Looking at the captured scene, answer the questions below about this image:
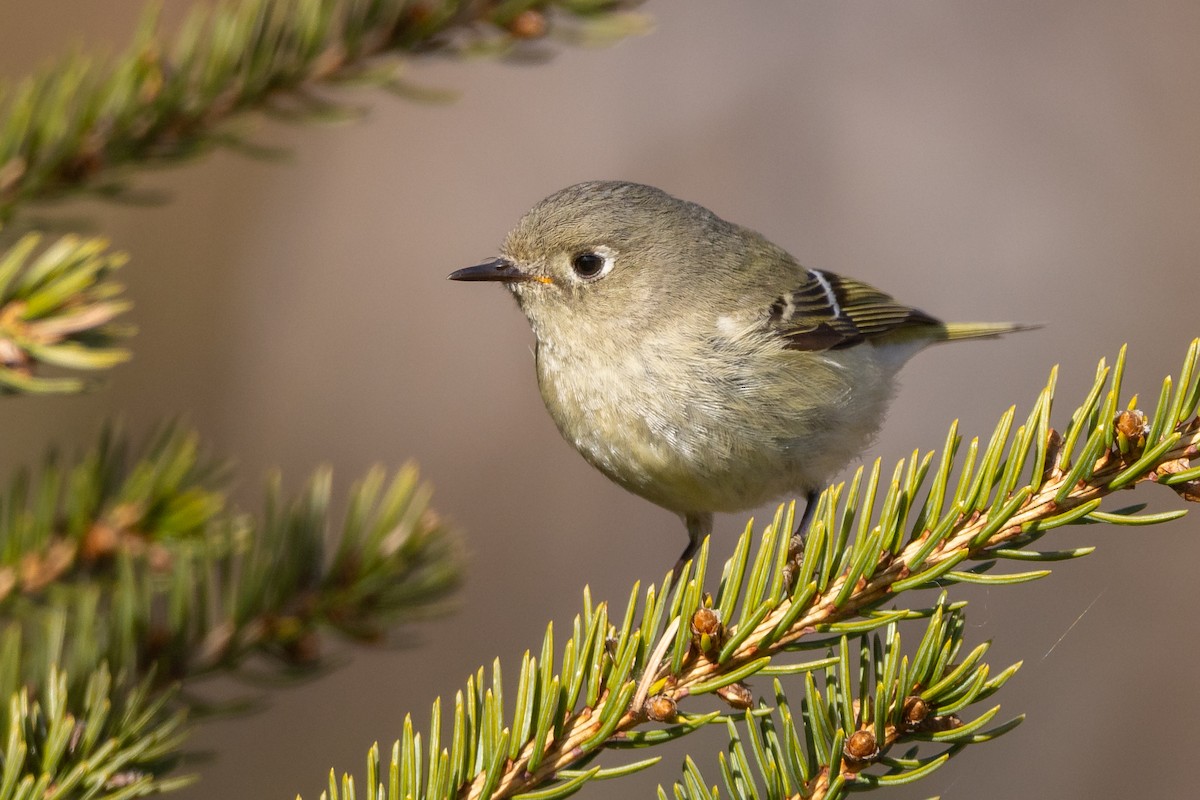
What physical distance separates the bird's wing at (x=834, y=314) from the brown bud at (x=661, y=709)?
1.28 meters

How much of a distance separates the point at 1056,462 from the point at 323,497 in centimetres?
95

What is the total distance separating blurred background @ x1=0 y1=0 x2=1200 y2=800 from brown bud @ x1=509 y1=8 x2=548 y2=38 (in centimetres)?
222

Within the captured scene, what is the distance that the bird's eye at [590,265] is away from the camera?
2232 millimetres

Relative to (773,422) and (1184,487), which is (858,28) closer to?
(773,422)

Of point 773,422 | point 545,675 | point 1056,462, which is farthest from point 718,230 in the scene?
point 545,675

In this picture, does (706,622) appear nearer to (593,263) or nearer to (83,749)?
(83,749)

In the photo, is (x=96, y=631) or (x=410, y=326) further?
(x=410, y=326)

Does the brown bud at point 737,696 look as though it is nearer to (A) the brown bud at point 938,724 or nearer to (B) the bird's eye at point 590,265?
(A) the brown bud at point 938,724

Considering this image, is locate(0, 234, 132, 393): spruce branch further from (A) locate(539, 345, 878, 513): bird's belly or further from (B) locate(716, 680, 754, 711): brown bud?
(A) locate(539, 345, 878, 513): bird's belly

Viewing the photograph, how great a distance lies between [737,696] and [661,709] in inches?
4.8

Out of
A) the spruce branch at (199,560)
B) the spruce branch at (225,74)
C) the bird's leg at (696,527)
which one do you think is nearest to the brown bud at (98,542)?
the spruce branch at (199,560)

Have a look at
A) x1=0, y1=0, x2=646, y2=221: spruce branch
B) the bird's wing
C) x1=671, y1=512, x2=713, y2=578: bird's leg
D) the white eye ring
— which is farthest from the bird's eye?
x1=0, y1=0, x2=646, y2=221: spruce branch

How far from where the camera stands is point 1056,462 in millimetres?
1109

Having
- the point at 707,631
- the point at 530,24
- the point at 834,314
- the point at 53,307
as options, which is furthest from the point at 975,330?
the point at 53,307
